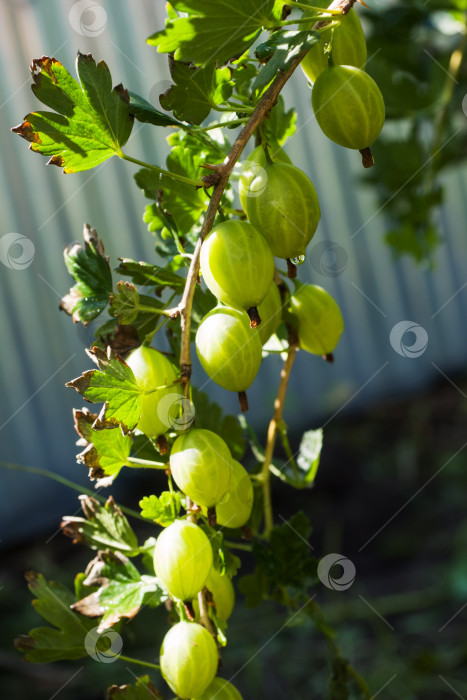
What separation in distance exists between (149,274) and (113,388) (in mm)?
90

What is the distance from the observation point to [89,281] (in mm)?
412

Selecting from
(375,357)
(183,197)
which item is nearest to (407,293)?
(375,357)

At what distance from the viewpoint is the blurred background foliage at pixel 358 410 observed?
93 cm

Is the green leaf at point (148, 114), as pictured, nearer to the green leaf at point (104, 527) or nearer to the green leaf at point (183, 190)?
the green leaf at point (183, 190)

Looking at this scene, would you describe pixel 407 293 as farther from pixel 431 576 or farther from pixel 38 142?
pixel 38 142

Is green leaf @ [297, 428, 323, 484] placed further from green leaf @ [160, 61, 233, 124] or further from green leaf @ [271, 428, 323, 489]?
green leaf @ [160, 61, 233, 124]

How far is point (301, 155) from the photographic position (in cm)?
221
